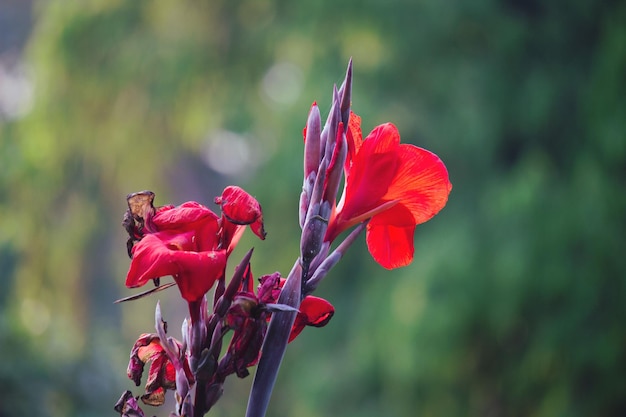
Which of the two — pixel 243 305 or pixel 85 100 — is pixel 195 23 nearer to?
pixel 85 100

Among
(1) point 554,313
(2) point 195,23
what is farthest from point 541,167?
(2) point 195,23

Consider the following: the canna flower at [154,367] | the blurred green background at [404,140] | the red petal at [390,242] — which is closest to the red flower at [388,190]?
the red petal at [390,242]

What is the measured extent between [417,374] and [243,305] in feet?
10.3

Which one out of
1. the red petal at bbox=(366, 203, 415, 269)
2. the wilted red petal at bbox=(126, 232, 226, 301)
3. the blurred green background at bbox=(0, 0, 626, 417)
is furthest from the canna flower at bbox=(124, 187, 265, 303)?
the blurred green background at bbox=(0, 0, 626, 417)

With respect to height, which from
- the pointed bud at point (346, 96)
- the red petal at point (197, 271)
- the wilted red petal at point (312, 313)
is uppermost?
the pointed bud at point (346, 96)

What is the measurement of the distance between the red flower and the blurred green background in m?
2.21

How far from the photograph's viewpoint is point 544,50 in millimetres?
3791

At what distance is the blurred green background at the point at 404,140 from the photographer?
3.35 m

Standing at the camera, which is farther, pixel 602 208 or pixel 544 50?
pixel 544 50

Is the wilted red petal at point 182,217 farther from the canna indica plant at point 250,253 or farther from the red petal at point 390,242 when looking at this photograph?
the red petal at point 390,242

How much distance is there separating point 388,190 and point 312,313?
0.11m

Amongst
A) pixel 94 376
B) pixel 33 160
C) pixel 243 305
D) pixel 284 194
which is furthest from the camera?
pixel 33 160

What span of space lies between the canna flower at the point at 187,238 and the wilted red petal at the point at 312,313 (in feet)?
0.20

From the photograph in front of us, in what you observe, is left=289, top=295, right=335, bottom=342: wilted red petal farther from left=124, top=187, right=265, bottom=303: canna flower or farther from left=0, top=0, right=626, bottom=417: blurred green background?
left=0, top=0, right=626, bottom=417: blurred green background
